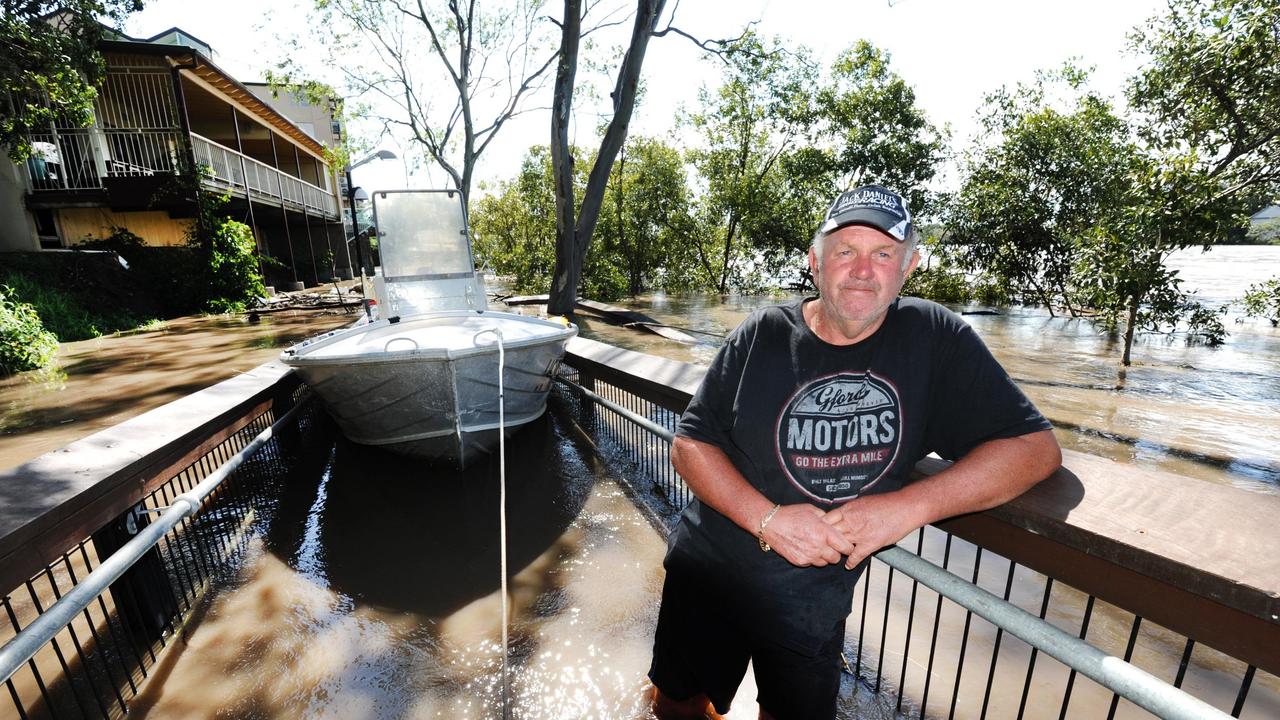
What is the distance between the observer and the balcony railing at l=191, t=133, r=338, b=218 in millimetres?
15297

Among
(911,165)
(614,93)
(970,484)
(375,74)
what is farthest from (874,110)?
(970,484)

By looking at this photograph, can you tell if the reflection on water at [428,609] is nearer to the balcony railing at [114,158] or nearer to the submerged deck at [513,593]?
the submerged deck at [513,593]

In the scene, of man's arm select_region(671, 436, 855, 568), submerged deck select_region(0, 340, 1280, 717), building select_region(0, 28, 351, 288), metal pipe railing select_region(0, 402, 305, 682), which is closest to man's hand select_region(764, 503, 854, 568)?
man's arm select_region(671, 436, 855, 568)

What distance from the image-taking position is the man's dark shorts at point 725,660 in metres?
1.60

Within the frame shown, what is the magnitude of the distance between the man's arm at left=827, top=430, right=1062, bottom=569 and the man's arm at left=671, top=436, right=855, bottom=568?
1.6 inches

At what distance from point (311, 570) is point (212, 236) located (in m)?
15.5

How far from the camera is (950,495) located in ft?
4.54

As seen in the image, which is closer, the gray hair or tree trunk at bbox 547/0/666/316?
the gray hair

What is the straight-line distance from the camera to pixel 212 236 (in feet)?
48.5

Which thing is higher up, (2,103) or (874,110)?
(874,110)

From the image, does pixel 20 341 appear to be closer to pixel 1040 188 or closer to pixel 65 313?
pixel 65 313

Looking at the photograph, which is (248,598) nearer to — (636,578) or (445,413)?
(445,413)

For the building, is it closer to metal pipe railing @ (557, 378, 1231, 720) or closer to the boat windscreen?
the boat windscreen

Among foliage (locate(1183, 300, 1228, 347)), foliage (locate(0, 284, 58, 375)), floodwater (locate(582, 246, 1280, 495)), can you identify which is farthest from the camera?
foliage (locate(1183, 300, 1228, 347))
